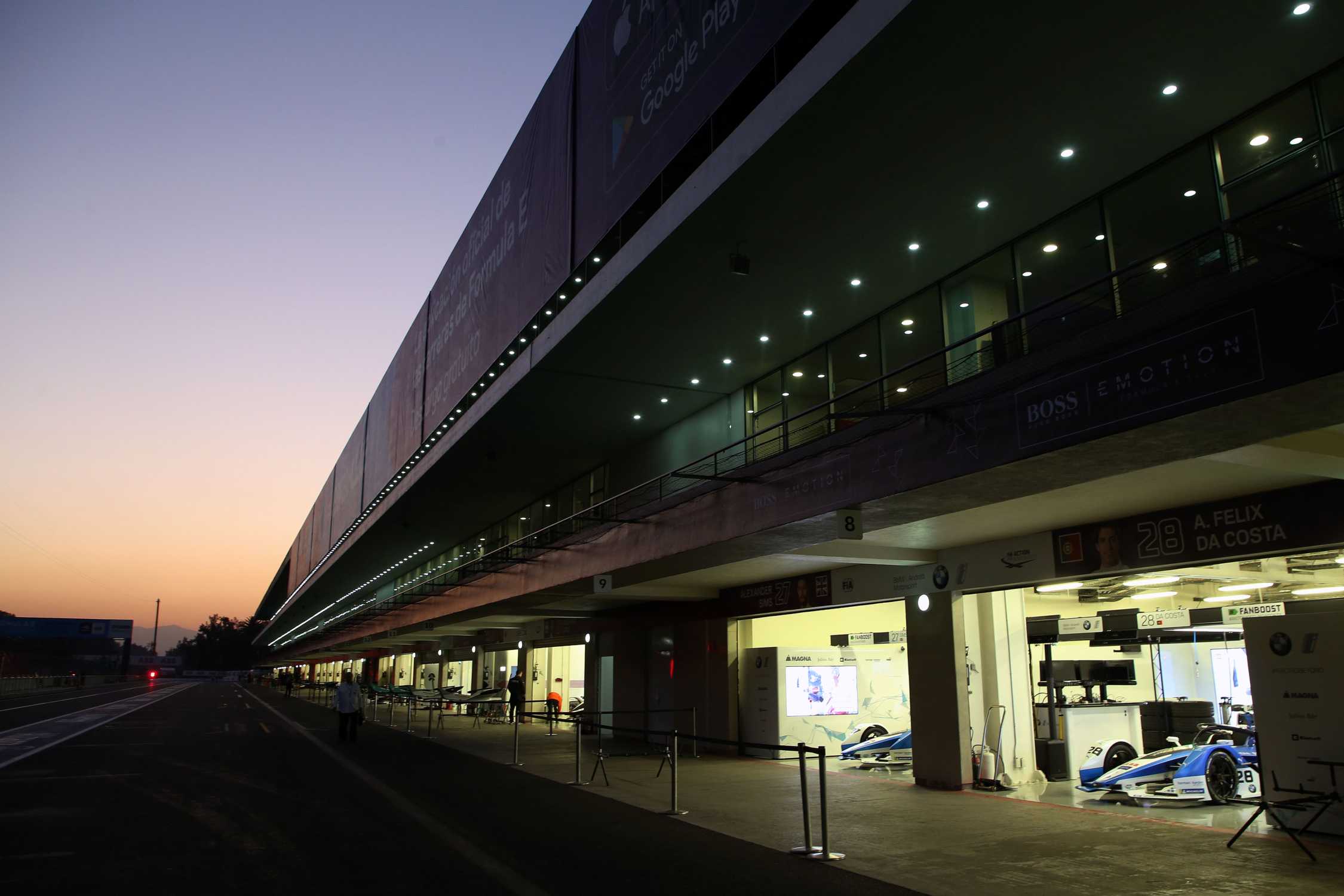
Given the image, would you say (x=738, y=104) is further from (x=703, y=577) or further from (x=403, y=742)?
(x=403, y=742)

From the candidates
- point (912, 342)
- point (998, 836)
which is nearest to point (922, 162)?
point (912, 342)

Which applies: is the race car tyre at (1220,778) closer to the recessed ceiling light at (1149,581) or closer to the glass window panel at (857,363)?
the recessed ceiling light at (1149,581)

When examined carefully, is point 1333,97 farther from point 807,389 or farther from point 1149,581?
point 807,389

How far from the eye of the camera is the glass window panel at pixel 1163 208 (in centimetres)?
1088

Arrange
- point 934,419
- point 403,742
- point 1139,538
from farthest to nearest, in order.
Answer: point 403,742, point 1139,538, point 934,419

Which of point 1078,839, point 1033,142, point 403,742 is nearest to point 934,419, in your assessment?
point 1033,142

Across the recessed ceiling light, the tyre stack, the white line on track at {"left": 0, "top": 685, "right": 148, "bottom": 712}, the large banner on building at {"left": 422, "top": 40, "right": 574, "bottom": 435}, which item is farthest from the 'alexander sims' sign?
the white line on track at {"left": 0, "top": 685, "right": 148, "bottom": 712}

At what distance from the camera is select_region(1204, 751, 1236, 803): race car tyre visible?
1220cm

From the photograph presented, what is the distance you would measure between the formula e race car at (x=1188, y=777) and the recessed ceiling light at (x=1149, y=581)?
2.46 m

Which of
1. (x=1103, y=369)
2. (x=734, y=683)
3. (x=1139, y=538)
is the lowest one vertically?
(x=734, y=683)

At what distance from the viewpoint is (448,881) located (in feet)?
25.1

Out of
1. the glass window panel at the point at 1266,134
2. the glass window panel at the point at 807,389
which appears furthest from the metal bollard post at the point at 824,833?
the glass window panel at the point at 807,389

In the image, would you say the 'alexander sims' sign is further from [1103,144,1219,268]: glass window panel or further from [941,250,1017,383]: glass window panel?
[1103,144,1219,268]: glass window panel

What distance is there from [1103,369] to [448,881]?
288 inches
